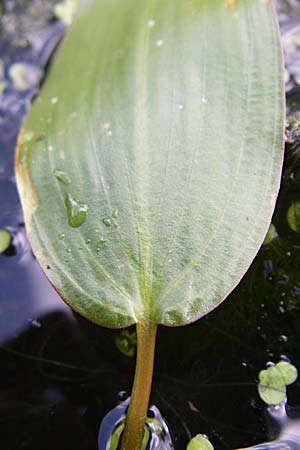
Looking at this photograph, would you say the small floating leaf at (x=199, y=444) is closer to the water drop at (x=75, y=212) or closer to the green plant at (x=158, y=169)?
the green plant at (x=158, y=169)

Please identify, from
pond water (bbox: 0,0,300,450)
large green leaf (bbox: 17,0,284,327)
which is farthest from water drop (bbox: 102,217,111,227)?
pond water (bbox: 0,0,300,450)

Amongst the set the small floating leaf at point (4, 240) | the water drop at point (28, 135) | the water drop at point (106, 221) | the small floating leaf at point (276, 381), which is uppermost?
the water drop at point (28, 135)

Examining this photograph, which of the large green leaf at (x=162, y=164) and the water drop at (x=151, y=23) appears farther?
the water drop at (x=151, y=23)

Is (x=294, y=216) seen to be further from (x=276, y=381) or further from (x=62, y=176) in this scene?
(x=62, y=176)

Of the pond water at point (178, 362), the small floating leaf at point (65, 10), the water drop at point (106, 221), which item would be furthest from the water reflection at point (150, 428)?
the small floating leaf at point (65, 10)

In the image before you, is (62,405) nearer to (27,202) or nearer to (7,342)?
(7,342)

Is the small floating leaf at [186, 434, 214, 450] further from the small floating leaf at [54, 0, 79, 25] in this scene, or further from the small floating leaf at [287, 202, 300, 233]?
the small floating leaf at [54, 0, 79, 25]
